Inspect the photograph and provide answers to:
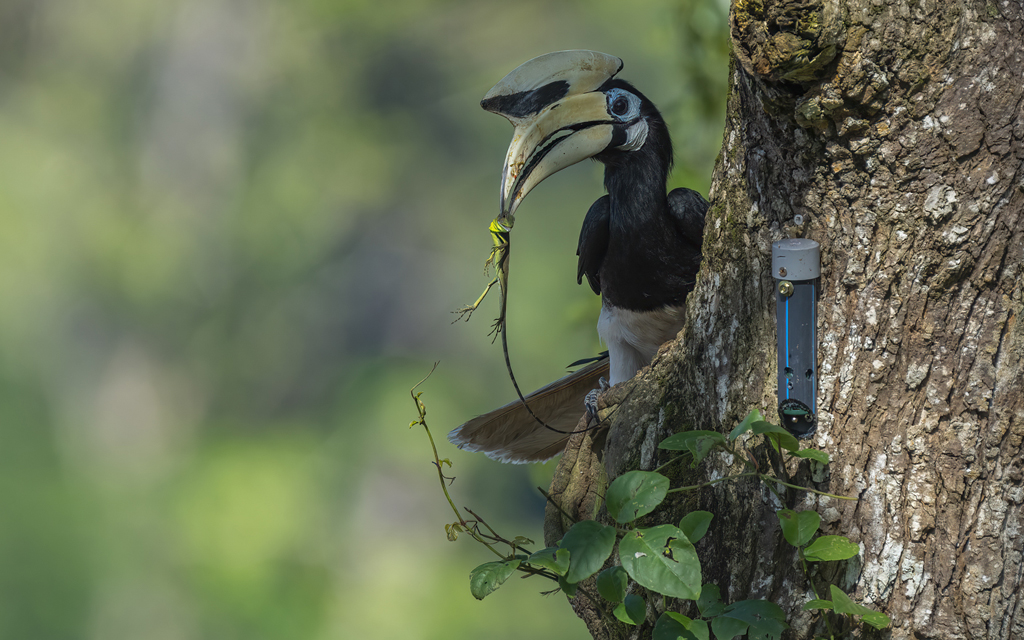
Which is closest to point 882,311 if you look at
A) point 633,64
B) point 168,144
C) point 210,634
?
point 633,64

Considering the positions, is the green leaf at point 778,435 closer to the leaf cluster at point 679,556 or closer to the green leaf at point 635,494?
the leaf cluster at point 679,556

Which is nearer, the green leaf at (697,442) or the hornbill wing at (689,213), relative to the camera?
the green leaf at (697,442)

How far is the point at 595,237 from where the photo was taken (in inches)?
76.6

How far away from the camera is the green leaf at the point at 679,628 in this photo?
39.5 inches

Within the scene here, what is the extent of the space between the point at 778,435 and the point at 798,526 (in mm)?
117

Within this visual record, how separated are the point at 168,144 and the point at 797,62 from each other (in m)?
7.16

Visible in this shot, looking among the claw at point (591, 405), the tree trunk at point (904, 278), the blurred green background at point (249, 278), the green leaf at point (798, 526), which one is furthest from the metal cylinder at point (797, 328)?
the blurred green background at point (249, 278)

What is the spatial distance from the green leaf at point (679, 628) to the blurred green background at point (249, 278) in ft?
17.9

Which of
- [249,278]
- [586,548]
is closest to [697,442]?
[586,548]

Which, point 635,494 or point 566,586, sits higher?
point 635,494

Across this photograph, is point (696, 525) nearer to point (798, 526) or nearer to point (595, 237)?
point (798, 526)

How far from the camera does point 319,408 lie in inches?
287

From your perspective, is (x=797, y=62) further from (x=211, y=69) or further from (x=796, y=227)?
(x=211, y=69)

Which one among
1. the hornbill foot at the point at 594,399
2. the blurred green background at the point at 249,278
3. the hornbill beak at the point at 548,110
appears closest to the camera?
the hornbill beak at the point at 548,110
